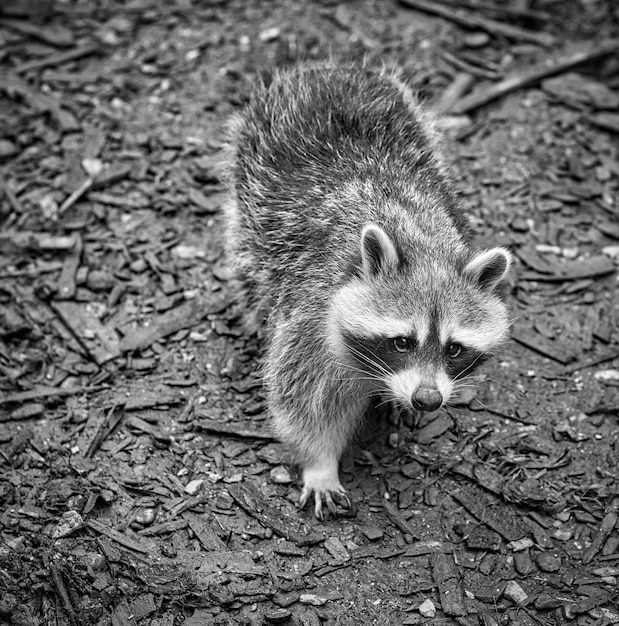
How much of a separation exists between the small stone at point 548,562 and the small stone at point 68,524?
3.49 meters

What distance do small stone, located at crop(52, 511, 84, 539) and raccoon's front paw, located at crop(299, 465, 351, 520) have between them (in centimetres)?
173

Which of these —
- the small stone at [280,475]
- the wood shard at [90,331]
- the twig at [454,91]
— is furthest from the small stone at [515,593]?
the twig at [454,91]

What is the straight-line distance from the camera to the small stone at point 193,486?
6.71 metres

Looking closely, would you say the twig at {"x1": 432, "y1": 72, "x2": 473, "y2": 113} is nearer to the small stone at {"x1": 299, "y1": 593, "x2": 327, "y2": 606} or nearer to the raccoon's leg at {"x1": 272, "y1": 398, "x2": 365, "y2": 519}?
the raccoon's leg at {"x1": 272, "y1": 398, "x2": 365, "y2": 519}

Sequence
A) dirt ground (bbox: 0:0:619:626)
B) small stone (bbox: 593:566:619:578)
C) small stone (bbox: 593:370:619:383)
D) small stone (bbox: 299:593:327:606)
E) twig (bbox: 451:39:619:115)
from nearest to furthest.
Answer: small stone (bbox: 299:593:327:606)
dirt ground (bbox: 0:0:619:626)
small stone (bbox: 593:566:619:578)
small stone (bbox: 593:370:619:383)
twig (bbox: 451:39:619:115)

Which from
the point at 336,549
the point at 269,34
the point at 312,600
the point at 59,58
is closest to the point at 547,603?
the point at 336,549

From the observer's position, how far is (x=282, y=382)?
22.6 feet

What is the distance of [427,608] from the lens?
6078 mm

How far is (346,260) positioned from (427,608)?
2.63m

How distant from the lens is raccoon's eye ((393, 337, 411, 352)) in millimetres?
5898

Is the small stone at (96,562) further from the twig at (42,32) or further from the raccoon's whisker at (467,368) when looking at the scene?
the twig at (42,32)

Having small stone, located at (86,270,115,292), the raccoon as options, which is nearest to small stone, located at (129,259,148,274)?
small stone, located at (86,270,115,292)

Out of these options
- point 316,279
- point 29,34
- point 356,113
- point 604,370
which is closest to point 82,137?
point 29,34

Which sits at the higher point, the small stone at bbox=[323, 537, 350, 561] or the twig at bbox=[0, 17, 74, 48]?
the twig at bbox=[0, 17, 74, 48]
